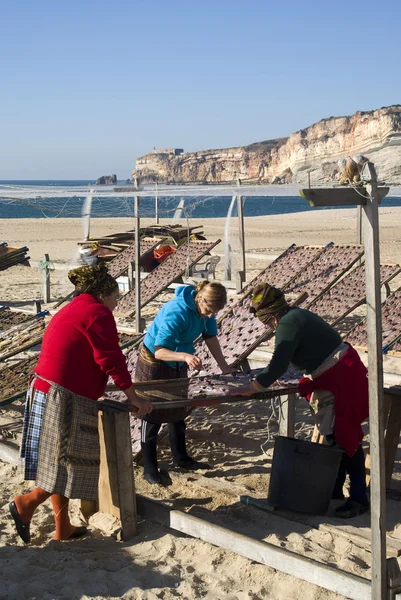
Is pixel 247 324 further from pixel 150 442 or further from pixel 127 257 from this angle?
pixel 127 257

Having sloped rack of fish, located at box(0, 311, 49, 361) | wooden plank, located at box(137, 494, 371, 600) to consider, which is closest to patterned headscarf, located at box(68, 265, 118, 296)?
wooden plank, located at box(137, 494, 371, 600)

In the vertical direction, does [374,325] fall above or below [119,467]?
above

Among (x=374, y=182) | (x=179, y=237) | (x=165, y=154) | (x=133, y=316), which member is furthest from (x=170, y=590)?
(x=165, y=154)

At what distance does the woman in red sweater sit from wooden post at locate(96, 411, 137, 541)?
66 millimetres

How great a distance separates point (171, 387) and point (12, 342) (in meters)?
2.85

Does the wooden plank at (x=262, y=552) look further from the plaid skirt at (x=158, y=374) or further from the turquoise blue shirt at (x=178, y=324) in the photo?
the turquoise blue shirt at (x=178, y=324)

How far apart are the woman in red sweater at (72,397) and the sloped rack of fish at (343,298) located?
14.3 ft

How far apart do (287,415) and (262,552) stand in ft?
5.00

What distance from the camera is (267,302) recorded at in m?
4.03

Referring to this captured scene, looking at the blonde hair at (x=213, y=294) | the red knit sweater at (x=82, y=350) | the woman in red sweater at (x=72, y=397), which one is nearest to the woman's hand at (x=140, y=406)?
the woman in red sweater at (x=72, y=397)

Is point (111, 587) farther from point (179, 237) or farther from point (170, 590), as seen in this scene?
point (179, 237)

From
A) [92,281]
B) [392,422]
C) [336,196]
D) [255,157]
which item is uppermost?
[255,157]

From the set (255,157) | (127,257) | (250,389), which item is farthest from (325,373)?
(255,157)

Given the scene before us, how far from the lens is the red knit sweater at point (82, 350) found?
367 centimetres
